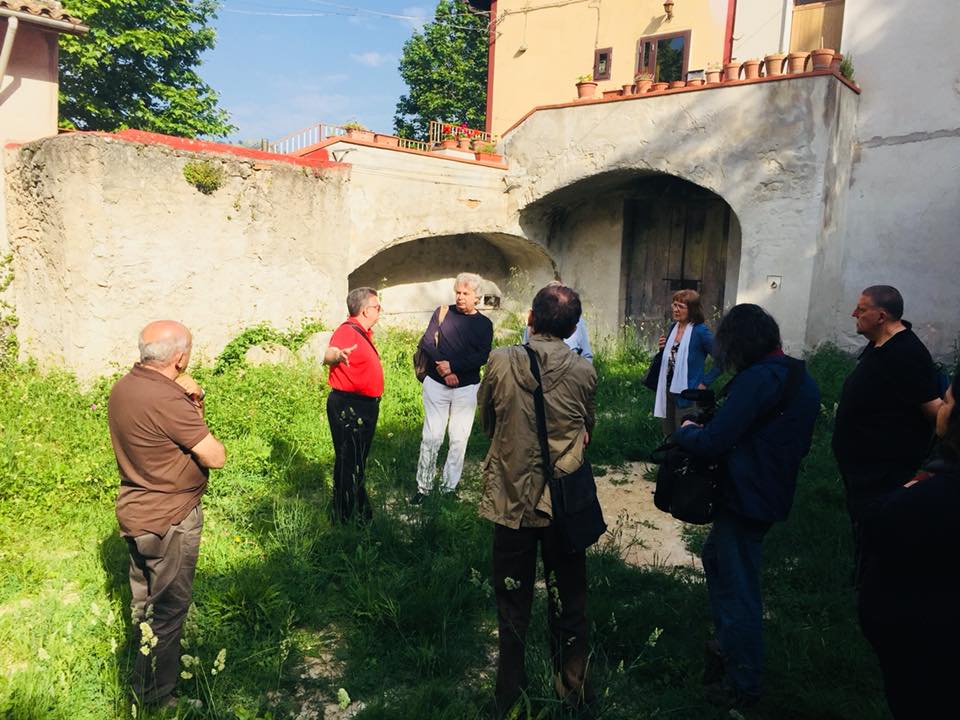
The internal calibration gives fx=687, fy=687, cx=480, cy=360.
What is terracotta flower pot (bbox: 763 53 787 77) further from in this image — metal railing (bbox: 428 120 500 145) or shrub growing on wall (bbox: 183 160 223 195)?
shrub growing on wall (bbox: 183 160 223 195)

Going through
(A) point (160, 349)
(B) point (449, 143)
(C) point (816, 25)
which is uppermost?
(C) point (816, 25)

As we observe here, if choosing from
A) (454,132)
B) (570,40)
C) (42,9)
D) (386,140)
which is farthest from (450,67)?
(42,9)

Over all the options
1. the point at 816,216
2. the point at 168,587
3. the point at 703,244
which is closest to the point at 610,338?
the point at 703,244

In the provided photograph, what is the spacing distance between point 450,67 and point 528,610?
25395 millimetres

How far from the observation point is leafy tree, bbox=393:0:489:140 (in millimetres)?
24844

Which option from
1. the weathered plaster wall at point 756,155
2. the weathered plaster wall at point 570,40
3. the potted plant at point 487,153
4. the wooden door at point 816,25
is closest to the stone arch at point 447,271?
the potted plant at point 487,153

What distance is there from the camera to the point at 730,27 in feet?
37.0

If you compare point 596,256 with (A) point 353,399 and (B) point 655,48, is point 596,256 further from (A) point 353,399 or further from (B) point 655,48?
(A) point 353,399

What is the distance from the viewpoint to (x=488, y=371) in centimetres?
289

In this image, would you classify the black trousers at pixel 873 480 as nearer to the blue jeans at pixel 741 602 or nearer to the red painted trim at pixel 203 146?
the blue jeans at pixel 741 602

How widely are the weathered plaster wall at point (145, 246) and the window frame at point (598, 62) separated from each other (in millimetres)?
6860

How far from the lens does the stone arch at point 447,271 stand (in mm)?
11172

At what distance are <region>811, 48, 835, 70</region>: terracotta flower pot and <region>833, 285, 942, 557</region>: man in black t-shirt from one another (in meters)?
6.56

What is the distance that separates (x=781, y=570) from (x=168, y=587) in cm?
346
